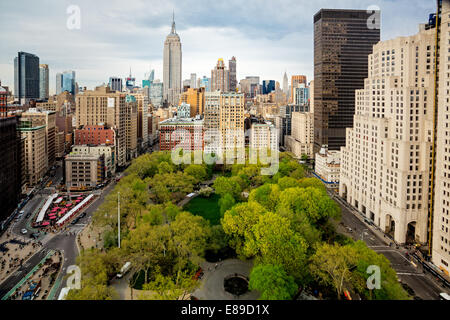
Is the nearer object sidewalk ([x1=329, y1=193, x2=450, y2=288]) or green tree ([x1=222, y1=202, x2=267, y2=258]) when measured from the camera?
sidewalk ([x1=329, y1=193, x2=450, y2=288])

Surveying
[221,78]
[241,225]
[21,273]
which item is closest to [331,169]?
[241,225]

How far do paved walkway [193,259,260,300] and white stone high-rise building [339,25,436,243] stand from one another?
6.37 m

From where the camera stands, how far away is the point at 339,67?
2628 cm

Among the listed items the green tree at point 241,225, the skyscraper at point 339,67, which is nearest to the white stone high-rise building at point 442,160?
the green tree at point 241,225

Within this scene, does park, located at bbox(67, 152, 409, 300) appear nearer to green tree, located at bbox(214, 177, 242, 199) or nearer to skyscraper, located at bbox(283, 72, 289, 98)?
green tree, located at bbox(214, 177, 242, 199)

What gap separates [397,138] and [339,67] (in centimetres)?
1544

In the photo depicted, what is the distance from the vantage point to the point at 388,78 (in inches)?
531

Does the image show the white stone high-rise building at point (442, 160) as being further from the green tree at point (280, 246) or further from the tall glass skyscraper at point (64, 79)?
the tall glass skyscraper at point (64, 79)

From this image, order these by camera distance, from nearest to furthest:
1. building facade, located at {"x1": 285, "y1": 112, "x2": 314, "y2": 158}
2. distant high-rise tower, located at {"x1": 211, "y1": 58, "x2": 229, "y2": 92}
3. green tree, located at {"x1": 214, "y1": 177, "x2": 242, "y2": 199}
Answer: green tree, located at {"x1": 214, "y1": 177, "x2": 242, "y2": 199}, building facade, located at {"x1": 285, "y1": 112, "x2": 314, "y2": 158}, distant high-rise tower, located at {"x1": 211, "y1": 58, "x2": 229, "y2": 92}

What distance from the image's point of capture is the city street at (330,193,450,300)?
8484mm

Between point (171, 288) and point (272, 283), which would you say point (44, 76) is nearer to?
point (171, 288)

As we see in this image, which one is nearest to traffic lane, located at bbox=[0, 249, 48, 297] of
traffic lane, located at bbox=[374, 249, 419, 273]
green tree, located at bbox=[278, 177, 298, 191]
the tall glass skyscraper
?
the tall glass skyscraper

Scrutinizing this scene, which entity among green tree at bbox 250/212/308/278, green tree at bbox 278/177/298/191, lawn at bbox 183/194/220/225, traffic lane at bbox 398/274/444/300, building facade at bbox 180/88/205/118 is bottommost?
traffic lane at bbox 398/274/444/300
